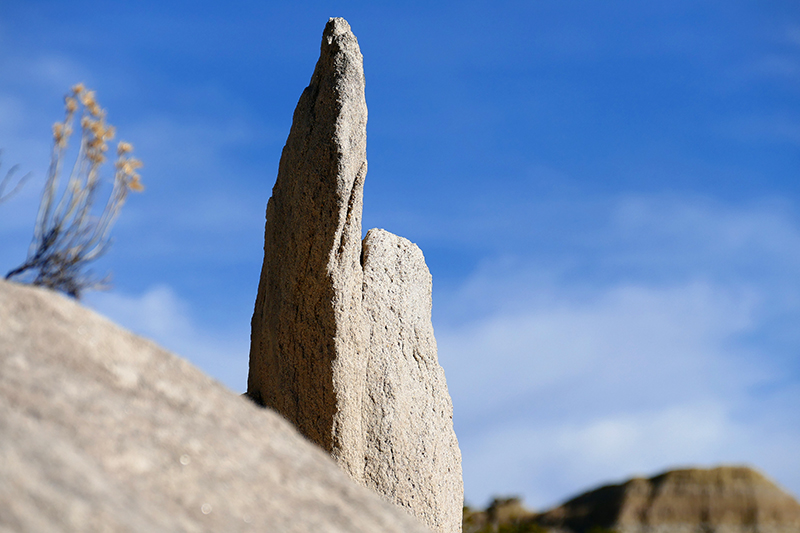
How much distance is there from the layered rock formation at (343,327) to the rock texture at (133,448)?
8.36 ft

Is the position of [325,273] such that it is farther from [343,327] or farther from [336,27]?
[336,27]

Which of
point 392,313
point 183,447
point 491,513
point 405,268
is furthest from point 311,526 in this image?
point 491,513

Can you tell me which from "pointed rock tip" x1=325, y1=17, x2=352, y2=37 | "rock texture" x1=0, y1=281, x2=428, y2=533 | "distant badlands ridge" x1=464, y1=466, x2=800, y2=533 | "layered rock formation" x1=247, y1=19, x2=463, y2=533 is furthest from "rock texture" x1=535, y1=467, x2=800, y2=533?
"rock texture" x1=0, y1=281, x2=428, y2=533

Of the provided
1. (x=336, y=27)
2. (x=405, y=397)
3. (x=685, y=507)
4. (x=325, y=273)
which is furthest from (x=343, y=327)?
(x=685, y=507)

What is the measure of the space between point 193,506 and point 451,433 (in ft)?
13.7

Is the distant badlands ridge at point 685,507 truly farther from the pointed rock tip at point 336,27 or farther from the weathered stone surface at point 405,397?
the pointed rock tip at point 336,27

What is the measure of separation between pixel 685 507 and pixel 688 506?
0.13m

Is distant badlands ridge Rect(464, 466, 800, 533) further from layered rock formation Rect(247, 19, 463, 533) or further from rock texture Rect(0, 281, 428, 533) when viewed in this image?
rock texture Rect(0, 281, 428, 533)

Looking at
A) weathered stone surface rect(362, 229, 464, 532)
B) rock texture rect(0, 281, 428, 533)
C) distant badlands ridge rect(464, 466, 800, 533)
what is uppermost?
distant badlands ridge rect(464, 466, 800, 533)

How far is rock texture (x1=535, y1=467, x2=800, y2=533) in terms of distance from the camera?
27.0 metres

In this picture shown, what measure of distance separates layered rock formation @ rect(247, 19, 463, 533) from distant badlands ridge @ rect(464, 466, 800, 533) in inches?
872

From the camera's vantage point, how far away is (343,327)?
4934 mm

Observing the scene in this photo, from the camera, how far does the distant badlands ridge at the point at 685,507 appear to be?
1062 inches

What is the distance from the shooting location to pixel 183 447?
78.0 inches
